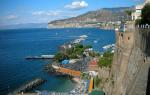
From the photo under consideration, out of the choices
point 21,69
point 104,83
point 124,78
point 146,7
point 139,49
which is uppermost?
point 146,7

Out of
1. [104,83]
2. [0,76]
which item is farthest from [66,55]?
[104,83]

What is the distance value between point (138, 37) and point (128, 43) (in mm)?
2374

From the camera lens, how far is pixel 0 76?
52.7 m

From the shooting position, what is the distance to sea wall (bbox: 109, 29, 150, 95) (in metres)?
16.9

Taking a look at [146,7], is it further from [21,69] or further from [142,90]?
[21,69]

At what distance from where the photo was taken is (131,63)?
20.5 meters

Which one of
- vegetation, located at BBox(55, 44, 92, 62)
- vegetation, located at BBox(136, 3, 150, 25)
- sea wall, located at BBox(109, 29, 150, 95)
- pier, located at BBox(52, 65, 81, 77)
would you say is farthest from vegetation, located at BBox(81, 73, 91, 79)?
vegetation, located at BBox(136, 3, 150, 25)

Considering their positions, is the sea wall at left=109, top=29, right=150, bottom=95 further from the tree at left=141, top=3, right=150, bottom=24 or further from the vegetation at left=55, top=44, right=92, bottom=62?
the vegetation at left=55, top=44, right=92, bottom=62

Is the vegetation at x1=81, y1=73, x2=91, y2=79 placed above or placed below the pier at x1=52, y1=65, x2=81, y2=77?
above

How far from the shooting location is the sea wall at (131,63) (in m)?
16.9

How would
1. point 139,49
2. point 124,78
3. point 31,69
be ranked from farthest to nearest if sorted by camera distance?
point 31,69 < point 124,78 < point 139,49

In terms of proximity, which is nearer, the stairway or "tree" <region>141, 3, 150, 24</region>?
the stairway

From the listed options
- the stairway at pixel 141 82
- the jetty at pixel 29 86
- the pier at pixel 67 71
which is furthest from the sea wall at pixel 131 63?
the pier at pixel 67 71

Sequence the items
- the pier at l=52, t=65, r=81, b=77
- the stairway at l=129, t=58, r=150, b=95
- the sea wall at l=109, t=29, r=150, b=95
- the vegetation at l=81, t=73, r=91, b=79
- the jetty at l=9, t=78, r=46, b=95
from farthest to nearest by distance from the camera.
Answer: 1. the pier at l=52, t=65, r=81, b=77
2. the vegetation at l=81, t=73, r=91, b=79
3. the jetty at l=9, t=78, r=46, b=95
4. the sea wall at l=109, t=29, r=150, b=95
5. the stairway at l=129, t=58, r=150, b=95
